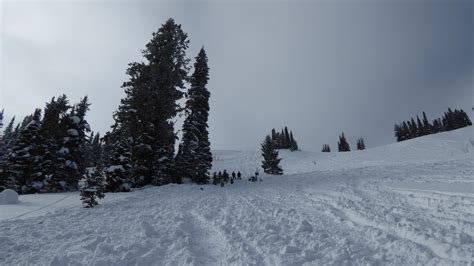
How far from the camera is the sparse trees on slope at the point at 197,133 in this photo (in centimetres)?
2764

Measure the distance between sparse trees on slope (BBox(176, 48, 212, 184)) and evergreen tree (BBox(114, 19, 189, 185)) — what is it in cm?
356

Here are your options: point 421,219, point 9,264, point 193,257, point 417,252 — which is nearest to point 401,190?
point 421,219

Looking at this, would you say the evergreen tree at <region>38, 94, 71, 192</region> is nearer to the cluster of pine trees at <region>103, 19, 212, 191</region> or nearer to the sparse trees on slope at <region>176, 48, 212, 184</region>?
the cluster of pine trees at <region>103, 19, 212, 191</region>

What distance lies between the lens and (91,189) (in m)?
11.7

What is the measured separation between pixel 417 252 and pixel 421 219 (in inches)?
99.0

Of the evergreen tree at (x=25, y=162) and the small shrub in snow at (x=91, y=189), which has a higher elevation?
the evergreen tree at (x=25, y=162)

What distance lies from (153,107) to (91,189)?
11605mm

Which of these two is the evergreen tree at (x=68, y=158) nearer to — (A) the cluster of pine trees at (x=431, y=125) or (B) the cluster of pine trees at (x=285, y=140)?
(B) the cluster of pine trees at (x=285, y=140)

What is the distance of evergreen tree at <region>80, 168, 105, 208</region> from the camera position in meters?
11.6

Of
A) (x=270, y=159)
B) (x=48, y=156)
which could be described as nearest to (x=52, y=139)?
(x=48, y=156)

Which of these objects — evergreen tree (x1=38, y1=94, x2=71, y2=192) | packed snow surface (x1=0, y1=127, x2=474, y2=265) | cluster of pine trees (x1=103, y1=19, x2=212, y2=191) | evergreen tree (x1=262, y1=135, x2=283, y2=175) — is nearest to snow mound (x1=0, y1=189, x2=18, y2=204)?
packed snow surface (x1=0, y1=127, x2=474, y2=265)

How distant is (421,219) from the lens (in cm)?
678

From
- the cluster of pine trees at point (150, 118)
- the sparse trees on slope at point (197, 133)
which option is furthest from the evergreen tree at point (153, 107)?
the sparse trees on slope at point (197, 133)

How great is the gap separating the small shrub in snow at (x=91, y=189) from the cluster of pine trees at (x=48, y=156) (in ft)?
55.2
